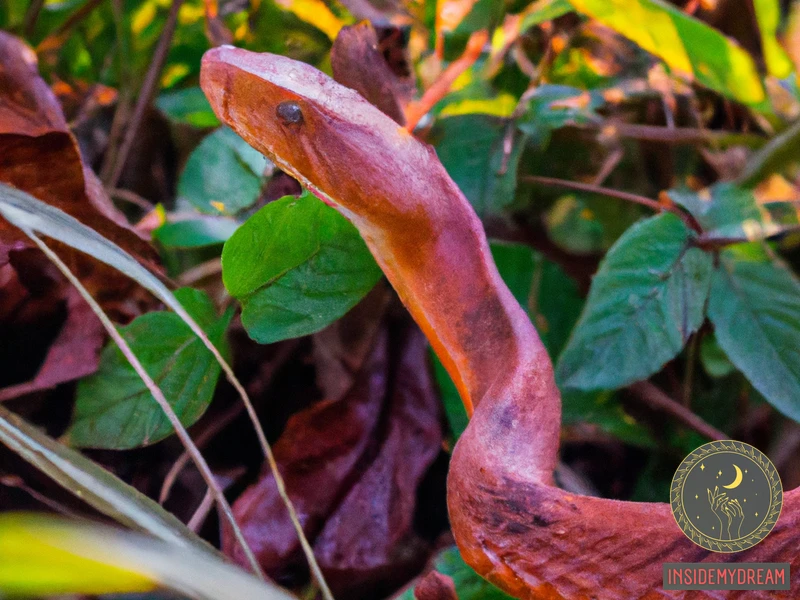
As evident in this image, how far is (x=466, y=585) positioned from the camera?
1.50 ft

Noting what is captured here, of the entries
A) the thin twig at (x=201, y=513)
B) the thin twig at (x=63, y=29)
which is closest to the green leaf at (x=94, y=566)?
the thin twig at (x=201, y=513)

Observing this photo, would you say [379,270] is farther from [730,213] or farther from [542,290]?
[730,213]

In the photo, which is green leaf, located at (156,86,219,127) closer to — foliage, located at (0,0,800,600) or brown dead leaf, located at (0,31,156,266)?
foliage, located at (0,0,800,600)

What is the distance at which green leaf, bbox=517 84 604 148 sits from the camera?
2.06 feet

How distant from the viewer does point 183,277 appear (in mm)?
611

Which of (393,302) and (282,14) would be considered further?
(282,14)

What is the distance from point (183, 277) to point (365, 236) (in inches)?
10.3

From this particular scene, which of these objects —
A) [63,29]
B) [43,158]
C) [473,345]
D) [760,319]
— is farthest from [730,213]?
[63,29]

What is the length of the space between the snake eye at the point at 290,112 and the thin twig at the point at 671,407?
1.36 feet

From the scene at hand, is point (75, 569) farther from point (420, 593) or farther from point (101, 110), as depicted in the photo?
point (101, 110)

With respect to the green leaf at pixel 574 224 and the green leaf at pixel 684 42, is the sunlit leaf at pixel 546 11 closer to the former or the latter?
the green leaf at pixel 684 42

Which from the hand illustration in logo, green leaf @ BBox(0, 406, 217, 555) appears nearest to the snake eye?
green leaf @ BBox(0, 406, 217, 555)

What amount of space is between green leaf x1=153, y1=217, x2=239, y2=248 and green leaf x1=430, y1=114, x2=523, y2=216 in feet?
0.74

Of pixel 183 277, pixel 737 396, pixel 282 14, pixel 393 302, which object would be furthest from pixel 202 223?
pixel 737 396
